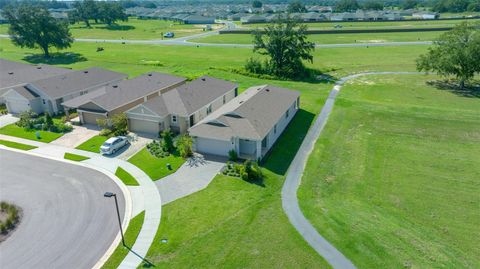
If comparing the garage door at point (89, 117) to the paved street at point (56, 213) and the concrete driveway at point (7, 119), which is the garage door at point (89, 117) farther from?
the concrete driveway at point (7, 119)

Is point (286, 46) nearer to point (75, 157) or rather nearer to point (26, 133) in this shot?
point (75, 157)

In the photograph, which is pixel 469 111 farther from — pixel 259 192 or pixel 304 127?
pixel 259 192

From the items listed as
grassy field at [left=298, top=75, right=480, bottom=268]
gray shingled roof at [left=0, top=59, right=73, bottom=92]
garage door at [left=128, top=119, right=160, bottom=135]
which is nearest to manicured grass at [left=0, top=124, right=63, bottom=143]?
garage door at [left=128, top=119, right=160, bottom=135]

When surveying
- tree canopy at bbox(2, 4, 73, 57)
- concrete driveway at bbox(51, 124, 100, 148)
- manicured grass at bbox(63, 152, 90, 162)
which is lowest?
manicured grass at bbox(63, 152, 90, 162)

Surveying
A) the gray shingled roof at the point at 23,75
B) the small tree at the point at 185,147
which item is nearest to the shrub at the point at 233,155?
the small tree at the point at 185,147

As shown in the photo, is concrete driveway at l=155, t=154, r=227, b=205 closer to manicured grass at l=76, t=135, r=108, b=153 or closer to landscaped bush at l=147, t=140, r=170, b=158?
landscaped bush at l=147, t=140, r=170, b=158

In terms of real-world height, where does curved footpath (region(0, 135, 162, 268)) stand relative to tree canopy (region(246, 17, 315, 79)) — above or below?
below

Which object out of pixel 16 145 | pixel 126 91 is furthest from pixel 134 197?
pixel 126 91
